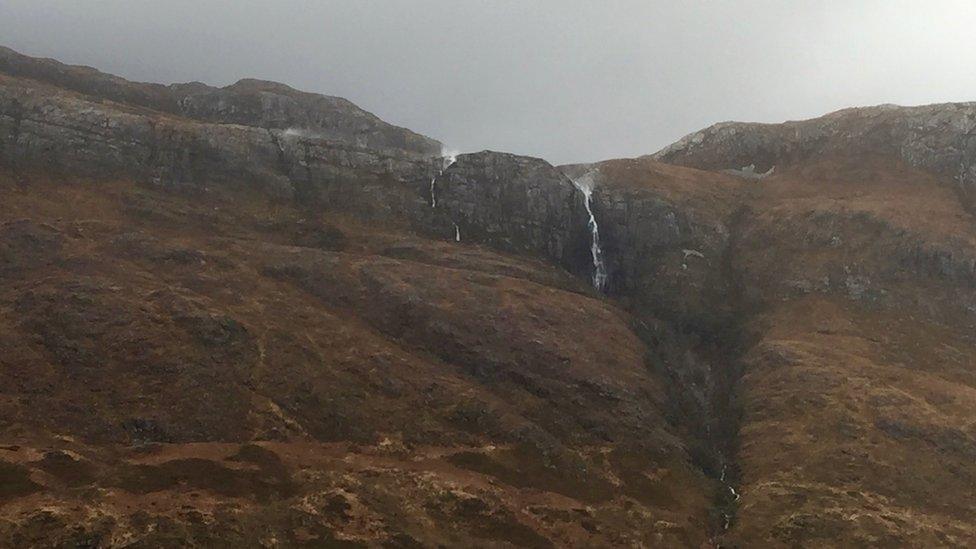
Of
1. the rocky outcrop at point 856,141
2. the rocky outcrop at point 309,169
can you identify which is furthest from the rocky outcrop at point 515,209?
the rocky outcrop at point 856,141

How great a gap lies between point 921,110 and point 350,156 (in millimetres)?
125498

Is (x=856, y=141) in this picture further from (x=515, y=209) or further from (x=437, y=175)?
(x=437, y=175)

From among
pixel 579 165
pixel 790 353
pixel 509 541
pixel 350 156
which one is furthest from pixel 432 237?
pixel 509 541

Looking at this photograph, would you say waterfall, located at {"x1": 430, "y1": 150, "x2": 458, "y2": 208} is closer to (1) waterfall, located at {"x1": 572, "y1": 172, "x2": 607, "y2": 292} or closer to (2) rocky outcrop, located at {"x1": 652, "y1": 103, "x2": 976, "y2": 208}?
(1) waterfall, located at {"x1": 572, "y1": 172, "x2": 607, "y2": 292}

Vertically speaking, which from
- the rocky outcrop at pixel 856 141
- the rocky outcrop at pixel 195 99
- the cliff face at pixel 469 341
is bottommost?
the cliff face at pixel 469 341

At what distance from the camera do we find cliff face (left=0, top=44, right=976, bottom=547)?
215ft

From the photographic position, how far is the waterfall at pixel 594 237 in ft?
428

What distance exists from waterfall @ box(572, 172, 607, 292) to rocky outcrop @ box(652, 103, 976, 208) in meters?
43.7

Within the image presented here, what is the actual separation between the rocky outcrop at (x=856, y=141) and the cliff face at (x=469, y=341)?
2.95 ft

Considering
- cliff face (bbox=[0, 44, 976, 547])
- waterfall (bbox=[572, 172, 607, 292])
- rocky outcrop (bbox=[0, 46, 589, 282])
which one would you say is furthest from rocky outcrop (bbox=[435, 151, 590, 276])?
waterfall (bbox=[572, 172, 607, 292])

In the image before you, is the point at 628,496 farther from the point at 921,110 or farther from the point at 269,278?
the point at 921,110

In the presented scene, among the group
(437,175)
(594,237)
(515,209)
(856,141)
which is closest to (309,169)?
(437,175)

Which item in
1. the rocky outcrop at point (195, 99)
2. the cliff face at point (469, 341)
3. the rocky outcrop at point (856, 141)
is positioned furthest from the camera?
the rocky outcrop at point (195, 99)

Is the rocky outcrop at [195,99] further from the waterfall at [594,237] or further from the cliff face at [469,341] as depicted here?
the waterfall at [594,237]
